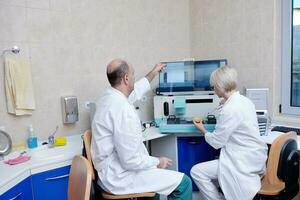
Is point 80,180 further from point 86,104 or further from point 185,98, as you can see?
point 185,98

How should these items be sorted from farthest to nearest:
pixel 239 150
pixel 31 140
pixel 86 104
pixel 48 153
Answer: pixel 86 104 < pixel 31 140 < pixel 48 153 < pixel 239 150

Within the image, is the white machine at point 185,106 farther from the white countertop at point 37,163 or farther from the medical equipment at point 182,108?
the white countertop at point 37,163

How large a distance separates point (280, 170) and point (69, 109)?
176cm

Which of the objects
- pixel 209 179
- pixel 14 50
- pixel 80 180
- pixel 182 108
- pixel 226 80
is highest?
pixel 14 50

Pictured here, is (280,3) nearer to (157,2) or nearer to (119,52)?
(157,2)

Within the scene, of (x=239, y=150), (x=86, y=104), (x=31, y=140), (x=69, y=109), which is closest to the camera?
(x=239, y=150)

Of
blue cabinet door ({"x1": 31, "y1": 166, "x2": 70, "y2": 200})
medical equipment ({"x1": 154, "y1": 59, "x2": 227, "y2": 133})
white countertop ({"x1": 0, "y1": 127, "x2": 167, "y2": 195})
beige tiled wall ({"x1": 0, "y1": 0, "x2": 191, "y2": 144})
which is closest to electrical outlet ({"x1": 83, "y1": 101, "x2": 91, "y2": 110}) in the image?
beige tiled wall ({"x1": 0, "y1": 0, "x2": 191, "y2": 144})

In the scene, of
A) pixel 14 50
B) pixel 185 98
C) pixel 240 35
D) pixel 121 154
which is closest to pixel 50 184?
pixel 121 154

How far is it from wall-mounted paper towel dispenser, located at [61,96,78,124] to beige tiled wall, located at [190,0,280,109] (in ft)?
5.49

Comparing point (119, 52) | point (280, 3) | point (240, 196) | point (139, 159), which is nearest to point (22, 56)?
point (119, 52)

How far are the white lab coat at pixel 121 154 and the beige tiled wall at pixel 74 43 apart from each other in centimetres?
82

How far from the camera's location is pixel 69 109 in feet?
8.07

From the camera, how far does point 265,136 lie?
2.34m

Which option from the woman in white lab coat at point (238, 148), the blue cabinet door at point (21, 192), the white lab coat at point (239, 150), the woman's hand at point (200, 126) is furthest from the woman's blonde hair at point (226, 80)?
the blue cabinet door at point (21, 192)
